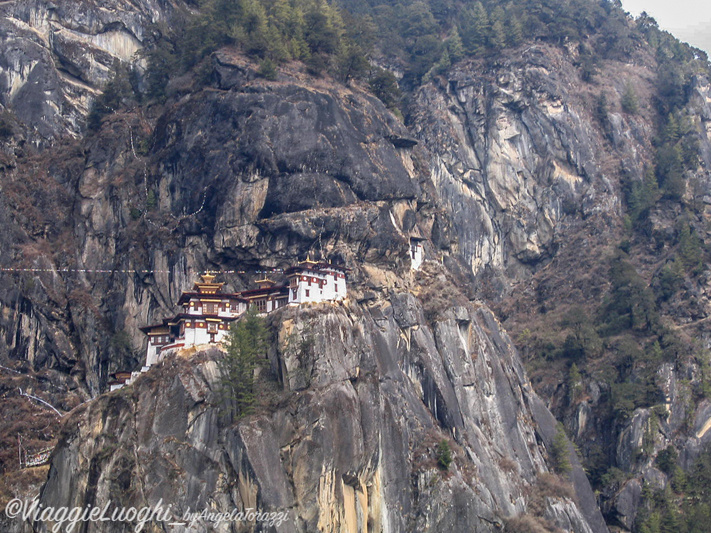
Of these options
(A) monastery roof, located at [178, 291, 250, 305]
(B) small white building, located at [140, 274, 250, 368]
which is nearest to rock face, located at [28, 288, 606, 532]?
(B) small white building, located at [140, 274, 250, 368]

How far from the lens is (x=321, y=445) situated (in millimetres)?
58812

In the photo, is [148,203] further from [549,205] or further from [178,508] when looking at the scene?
[549,205]

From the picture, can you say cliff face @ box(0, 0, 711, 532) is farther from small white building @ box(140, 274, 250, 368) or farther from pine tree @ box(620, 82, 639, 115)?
small white building @ box(140, 274, 250, 368)

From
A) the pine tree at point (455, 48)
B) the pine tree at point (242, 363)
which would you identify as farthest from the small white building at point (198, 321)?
the pine tree at point (455, 48)

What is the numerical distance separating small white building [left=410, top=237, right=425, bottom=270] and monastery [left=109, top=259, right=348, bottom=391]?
437 inches

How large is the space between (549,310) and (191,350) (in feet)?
146

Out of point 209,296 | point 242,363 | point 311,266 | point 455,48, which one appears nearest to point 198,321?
point 209,296

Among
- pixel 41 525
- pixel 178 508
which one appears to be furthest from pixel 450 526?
pixel 41 525

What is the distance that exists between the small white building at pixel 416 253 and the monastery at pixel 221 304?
11.1 meters

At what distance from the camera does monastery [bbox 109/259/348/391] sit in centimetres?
6625

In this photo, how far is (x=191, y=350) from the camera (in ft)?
211

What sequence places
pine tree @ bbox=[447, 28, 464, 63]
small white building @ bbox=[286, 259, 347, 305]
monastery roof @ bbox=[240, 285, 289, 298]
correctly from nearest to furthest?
small white building @ bbox=[286, 259, 347, 305] → monastery roof @ bbox=[240, 285, 289, 298] → pine tree @ bbox=[447, 28, 464, 63]

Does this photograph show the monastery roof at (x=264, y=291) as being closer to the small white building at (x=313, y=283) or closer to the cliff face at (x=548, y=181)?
the small white building at (x=313, y=283)

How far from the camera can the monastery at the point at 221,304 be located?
217 ft
